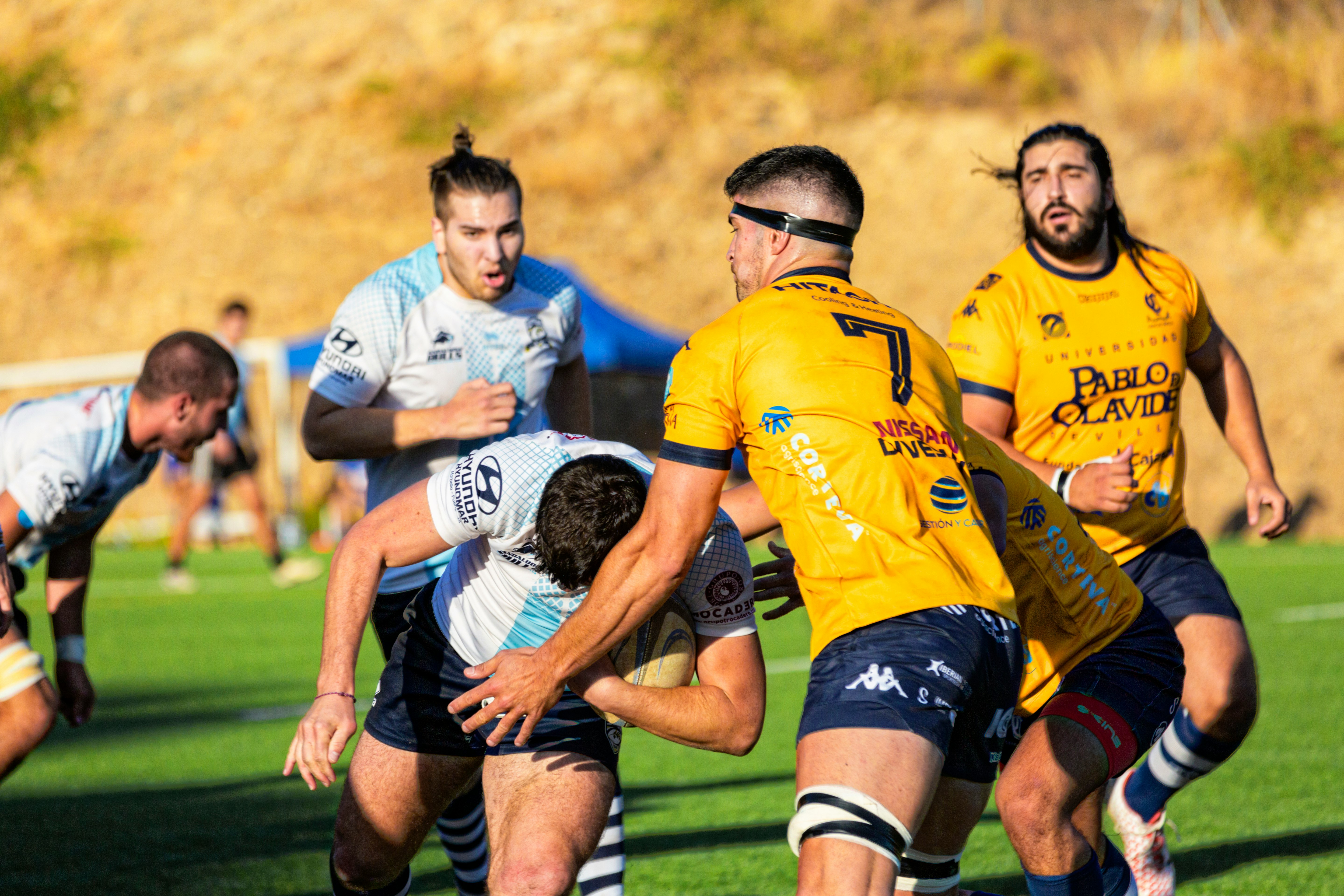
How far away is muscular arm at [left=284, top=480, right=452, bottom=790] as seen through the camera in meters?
3.24

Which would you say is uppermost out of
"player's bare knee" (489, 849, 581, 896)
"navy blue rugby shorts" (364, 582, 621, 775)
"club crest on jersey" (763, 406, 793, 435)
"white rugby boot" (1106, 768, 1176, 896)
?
"club crest on jersey" (763, 406, 793, 435)

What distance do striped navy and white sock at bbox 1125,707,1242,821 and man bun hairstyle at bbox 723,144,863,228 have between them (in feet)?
7.47

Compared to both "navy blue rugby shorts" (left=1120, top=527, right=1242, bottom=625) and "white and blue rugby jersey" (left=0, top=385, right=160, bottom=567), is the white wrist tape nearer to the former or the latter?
"white and blue rugby jersey" (left=0, top=385, right=160, bottom=567)

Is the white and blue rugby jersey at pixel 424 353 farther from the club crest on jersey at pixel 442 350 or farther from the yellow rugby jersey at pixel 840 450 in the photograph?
the yellow rugby jersey at pixel 840 450

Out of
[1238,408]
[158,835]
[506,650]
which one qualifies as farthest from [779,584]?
[158,835]

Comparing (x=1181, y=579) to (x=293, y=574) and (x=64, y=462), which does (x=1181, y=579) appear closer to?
(x=64, y=462)

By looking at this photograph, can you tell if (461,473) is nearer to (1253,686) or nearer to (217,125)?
(1253,686)

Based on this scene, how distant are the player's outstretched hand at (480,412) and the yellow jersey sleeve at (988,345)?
1486mm

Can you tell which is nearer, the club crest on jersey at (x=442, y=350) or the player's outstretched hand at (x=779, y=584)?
the player's outstretched hand at (x=779, y=584)

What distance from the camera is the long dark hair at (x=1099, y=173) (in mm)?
4898

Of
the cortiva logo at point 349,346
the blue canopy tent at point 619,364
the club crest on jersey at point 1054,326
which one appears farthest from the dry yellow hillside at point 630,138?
the cortiva logo at point 349,346

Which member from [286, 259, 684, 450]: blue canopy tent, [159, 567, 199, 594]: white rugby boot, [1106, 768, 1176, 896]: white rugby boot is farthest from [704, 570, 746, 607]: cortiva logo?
[159, 567, 199, 594]: white rugby boot

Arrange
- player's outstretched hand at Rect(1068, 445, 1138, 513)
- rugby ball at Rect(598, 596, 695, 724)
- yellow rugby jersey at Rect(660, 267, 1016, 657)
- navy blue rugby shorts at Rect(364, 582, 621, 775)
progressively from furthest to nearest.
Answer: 1. player's outstretched hand at Rect(1068, 445, 1138, 513)
2. navy blue rugby shorts at Rect(364, 582, 621, 775)
3. rugby ball at Rect(598, 596, 695, 724)
4. yellow rugby jersey at Rect(660, 267, 1016, 657)

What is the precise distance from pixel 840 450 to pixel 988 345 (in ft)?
6.67
